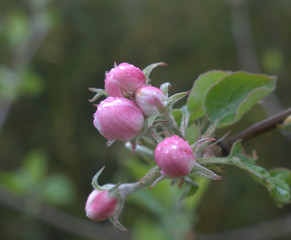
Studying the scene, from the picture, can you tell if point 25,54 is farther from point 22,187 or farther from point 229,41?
point 229,41

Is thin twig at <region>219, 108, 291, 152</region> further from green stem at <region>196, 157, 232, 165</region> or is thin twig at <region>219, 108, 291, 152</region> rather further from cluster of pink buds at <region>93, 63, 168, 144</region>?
cluster of pink buds at <region>93, 63, 168, 144</region>

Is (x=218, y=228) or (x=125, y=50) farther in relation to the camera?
(x=125, y=50)

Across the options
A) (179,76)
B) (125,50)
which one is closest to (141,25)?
(125,50)

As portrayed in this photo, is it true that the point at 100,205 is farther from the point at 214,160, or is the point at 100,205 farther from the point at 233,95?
the point at 233,95

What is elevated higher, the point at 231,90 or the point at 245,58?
the point at 231,90

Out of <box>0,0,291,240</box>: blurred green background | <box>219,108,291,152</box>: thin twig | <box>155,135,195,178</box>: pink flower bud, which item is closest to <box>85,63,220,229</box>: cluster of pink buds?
<box>155,135,195,178</box>: pink flower bud
